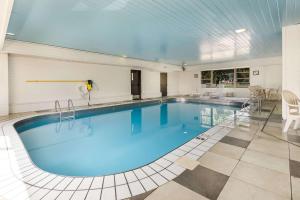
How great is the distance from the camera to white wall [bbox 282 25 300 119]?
12.7 feet

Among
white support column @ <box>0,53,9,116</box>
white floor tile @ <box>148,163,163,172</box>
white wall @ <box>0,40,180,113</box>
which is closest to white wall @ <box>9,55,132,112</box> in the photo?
white wall @ <box>0,40,180,113</box>

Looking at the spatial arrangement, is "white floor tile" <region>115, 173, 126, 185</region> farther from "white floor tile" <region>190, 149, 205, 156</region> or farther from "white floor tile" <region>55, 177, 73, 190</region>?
"white floor tile" <region>190, 149, 205, 156</region>

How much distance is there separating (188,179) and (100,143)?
2541 mm

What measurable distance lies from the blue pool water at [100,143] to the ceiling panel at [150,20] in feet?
9.06

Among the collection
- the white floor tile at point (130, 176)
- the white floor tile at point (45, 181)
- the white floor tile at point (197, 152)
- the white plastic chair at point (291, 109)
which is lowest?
the white floor tile at point (45, 181)

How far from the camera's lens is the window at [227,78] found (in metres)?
10.8

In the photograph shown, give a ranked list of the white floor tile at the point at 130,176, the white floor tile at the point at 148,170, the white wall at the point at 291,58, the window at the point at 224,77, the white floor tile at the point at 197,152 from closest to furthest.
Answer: the white floor tile at the point at 130,176 → the white floor tile at the point at 148,170 → the white floor tile at the point at 197,152 → the white wall at the point at 291,58 → the window at the point at 224,77

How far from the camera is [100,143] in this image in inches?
146

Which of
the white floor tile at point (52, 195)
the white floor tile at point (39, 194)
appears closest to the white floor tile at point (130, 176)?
the white floor tile at point (52, 195)

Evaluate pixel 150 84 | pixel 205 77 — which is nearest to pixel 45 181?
pixel 150 84

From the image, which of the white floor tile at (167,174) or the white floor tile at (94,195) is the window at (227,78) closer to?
the white floor tile at (167,174)

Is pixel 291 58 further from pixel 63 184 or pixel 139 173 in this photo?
pixel 63 184

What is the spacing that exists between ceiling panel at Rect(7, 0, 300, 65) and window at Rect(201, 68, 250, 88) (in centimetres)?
587

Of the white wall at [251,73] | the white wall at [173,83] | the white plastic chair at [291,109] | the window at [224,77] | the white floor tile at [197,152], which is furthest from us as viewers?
the white wall at [173,83]
